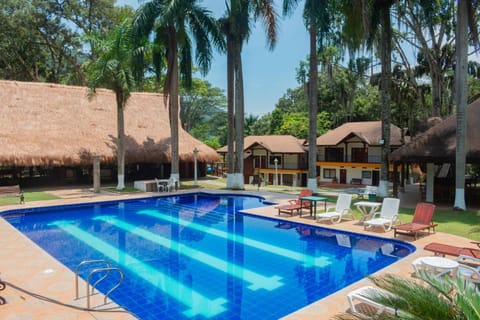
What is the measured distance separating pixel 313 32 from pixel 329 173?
65.1 ft

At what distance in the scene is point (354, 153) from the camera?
33250mm

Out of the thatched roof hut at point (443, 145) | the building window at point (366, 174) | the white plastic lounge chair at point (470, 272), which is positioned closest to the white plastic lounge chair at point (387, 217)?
the white plastic lounge chair at point (470, 272)

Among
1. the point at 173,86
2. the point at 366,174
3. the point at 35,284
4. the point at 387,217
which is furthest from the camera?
the point at 366,174

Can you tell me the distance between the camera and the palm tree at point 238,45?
19.7 meters

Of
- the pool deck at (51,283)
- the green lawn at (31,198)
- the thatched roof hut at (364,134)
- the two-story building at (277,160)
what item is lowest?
the pool deck at (51,283)

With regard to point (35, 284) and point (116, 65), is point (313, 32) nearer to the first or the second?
point (116, 65)

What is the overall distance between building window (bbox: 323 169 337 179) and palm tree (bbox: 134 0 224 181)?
63.4 feet

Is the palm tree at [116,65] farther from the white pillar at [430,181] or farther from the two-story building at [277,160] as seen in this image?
the two-story building at [277,160]

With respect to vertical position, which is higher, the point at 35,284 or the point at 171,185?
the point at 171,185

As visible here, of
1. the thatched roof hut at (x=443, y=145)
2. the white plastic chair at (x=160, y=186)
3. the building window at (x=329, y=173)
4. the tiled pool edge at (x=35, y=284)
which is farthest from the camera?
the building window at (x=329, y=173)

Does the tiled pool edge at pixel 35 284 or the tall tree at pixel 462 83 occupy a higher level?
the tall tree at pixel 462 83

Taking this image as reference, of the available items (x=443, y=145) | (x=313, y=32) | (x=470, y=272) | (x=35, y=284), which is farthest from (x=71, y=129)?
(x=470, y=272)

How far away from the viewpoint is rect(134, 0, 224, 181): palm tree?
63.6 feet

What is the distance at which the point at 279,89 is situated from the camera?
184 ft
